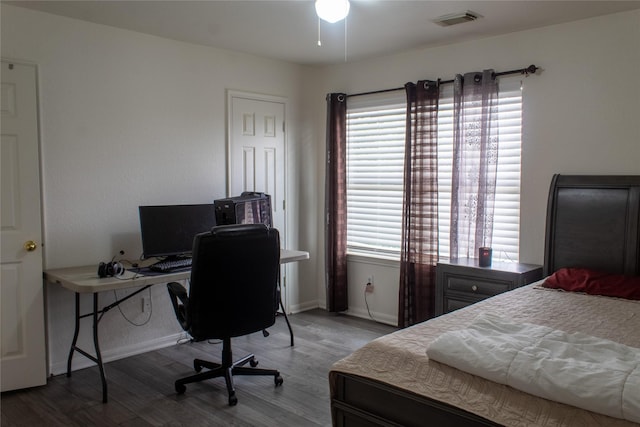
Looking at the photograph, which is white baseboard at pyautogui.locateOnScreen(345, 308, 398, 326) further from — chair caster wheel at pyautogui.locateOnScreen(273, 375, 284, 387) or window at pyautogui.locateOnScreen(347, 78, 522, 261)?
chair caster wheel at pyautogui.locateOnScreen(273, 375, 284, 387)

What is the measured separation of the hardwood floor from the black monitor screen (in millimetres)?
844

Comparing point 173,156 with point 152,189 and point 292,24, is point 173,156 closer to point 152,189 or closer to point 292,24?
point 152,189

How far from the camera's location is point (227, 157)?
4.70 metres

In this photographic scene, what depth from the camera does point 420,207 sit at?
448 centimetres

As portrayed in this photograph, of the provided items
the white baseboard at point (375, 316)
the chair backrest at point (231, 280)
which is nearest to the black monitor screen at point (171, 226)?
the chair backrest at point (231, 280)

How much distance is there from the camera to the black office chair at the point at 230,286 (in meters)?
3.00

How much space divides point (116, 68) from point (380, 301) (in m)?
3.09

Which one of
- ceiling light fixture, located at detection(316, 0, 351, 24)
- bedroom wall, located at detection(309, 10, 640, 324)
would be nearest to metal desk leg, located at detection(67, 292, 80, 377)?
ceiling light fixture, located at detection(316, 0, 351, 24)

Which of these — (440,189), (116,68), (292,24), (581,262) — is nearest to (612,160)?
(581,262)

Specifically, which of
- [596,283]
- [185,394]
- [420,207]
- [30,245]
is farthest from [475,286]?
[30,245]

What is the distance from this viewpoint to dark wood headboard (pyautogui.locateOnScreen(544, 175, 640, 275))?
3348 mm

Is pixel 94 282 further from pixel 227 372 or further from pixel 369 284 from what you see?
pixel 369 284

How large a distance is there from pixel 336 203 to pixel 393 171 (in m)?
0.67

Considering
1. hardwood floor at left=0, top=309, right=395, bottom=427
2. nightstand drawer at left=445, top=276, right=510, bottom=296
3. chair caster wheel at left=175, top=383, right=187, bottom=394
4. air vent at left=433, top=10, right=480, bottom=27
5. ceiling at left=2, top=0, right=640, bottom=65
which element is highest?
ceiling at left=2, top=0, right=640, bottom=65
